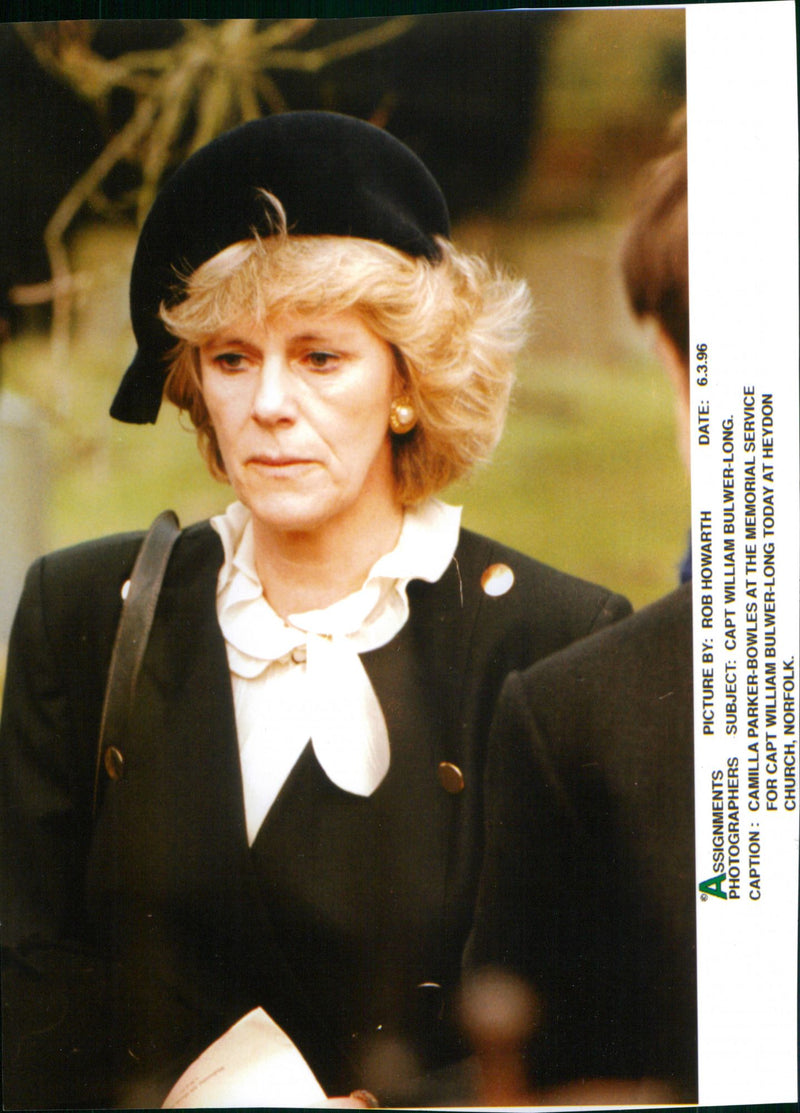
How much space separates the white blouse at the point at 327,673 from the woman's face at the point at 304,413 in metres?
0.13

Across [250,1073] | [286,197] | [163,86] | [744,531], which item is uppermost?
[163,86]

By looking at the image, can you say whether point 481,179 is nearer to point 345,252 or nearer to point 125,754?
point 345,252

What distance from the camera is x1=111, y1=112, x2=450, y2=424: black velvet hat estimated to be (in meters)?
2.32

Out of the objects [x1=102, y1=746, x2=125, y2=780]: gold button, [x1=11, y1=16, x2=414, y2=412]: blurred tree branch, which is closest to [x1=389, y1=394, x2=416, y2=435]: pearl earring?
[x1=11, y1=16, x2=414, y2=412]: blurred tree branch

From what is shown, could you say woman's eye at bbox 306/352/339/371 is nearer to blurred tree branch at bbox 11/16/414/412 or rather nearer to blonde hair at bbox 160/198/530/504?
blonde hair at bbox 160/198/530/504

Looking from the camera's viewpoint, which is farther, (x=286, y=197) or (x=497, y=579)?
(x=497, y=579)

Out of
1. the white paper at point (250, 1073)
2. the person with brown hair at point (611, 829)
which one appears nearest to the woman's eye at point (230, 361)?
the person with brown hair at point (611, 829)

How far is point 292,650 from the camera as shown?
245cm

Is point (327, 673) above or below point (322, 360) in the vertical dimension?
below

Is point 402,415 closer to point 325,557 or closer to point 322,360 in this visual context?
point 322,360

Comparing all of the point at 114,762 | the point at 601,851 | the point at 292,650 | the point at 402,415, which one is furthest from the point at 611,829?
the point at 114,762

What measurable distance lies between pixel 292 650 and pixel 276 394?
615 mm

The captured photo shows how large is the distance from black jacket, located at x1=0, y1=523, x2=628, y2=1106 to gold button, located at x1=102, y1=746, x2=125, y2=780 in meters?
0.03

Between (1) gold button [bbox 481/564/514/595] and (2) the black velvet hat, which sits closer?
(2) the black velvet hat
